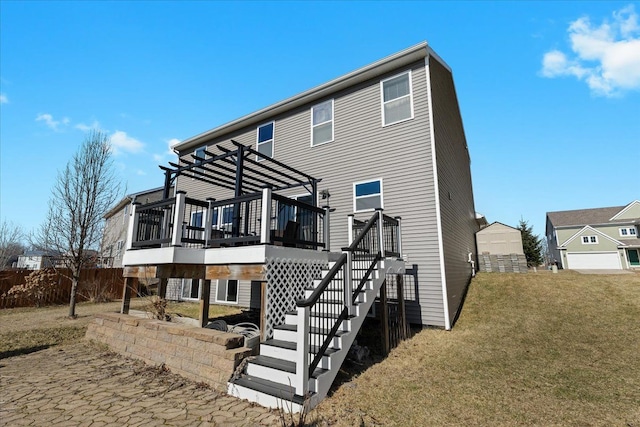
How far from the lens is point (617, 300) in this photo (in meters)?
8.34

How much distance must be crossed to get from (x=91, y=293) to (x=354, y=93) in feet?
53.6

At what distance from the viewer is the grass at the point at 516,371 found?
3.47 metres

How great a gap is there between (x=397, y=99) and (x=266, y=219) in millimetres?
6389

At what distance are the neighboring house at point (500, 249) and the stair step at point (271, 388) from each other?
1431cm

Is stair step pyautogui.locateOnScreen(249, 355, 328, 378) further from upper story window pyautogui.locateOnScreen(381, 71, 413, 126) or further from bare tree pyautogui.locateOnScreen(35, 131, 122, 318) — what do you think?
bare tree pyautogui.locateOnScreen(35, 131, 122, 318)

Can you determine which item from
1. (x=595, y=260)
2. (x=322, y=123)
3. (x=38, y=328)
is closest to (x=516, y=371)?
(x=322, y=123)

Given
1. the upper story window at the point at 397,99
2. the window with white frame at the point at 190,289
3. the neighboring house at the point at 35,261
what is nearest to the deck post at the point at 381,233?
the upper story window at the point at 397,99

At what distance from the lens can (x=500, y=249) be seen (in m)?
14.8

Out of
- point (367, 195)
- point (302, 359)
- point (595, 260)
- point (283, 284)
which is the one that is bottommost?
point (302, 359)

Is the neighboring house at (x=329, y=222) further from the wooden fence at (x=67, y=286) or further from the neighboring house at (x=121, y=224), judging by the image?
the neighboring house at (x=121, y=224)

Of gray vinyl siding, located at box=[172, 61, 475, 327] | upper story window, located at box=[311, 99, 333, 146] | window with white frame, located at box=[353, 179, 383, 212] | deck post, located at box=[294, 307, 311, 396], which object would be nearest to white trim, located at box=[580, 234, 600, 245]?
gray vinyl siding, located at box=[172, 61, 475, 327]

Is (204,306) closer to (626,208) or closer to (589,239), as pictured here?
(589,239)

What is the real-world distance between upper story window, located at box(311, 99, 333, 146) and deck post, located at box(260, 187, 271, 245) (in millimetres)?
5497

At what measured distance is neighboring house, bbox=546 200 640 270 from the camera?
82.3 feet
